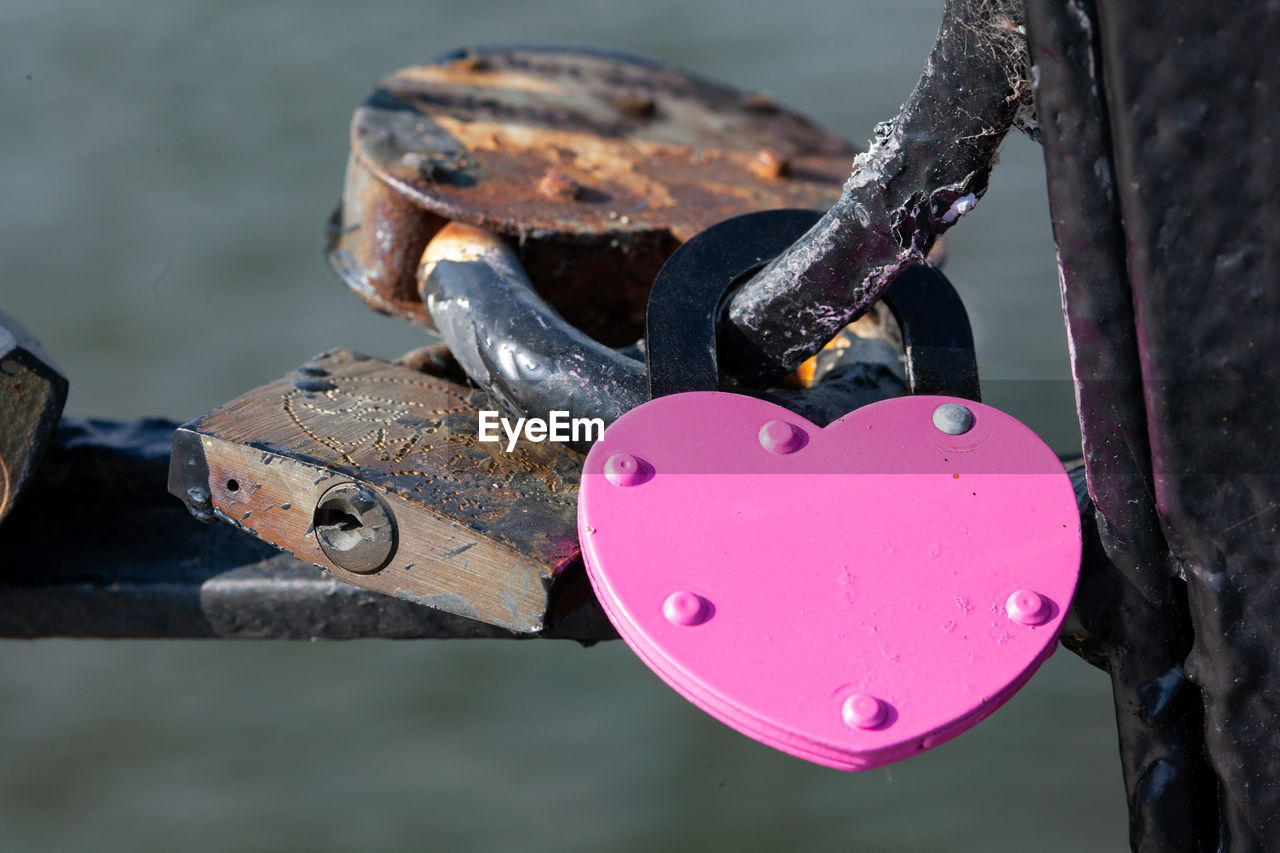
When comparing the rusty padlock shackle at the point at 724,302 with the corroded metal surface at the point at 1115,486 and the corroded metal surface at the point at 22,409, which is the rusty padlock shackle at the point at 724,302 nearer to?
the corroded metal surface at the point at 1115,486

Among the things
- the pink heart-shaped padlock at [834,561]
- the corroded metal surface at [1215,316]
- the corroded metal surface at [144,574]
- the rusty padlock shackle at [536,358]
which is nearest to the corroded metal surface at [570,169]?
the rusty padlock shackle at [536,358]

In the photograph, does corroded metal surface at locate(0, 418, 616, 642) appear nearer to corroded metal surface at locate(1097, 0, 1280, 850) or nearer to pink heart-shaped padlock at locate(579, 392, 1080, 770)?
pink heart-shaped padlock at locate(579, 392, 1080, 770)

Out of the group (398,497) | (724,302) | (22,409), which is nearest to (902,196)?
(724,302)

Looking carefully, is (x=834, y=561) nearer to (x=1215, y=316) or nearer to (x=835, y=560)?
(x=835, y=560)

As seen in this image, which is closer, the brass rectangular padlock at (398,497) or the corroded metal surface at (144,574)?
the brass rectangular padlock at (398,497)

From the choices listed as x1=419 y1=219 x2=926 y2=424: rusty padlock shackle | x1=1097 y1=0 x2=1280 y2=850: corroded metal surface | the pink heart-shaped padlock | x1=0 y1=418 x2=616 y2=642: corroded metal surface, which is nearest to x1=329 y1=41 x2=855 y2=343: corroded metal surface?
x1=419 y1=219 x2=926 y2=424: rusty padlock shackle
